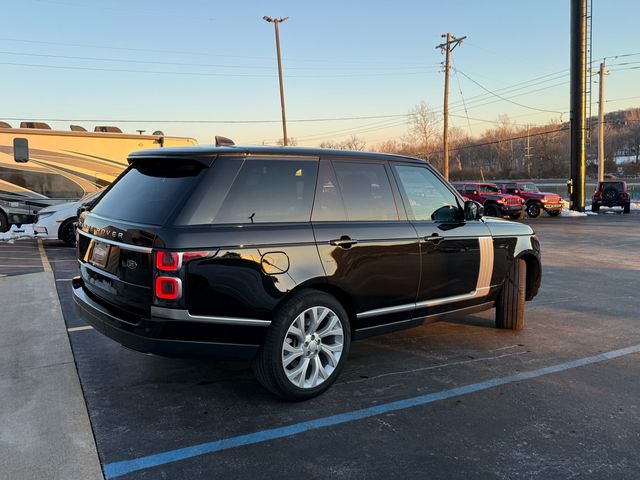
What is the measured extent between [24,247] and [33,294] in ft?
21.8

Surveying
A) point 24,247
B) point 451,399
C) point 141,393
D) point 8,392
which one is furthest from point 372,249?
point 24,247

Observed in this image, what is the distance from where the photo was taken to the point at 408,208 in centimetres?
452

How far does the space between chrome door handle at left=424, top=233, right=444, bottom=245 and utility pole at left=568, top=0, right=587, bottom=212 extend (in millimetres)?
26231

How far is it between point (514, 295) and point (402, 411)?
96.2 inches

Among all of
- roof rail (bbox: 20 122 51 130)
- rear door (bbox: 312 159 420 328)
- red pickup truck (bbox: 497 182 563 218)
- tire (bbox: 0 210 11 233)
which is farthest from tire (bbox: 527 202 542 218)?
rear door (bbox: 312 159 420 328)

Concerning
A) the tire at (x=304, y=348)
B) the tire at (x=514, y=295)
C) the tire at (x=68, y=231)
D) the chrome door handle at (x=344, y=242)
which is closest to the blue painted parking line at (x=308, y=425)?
the tire at (x=304, y=348)

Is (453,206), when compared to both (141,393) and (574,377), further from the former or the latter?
(141,393)

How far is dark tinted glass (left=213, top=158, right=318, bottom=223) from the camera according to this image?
3.54 metres

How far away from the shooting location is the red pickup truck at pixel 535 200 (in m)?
25.3

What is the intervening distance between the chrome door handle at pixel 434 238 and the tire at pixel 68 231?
10701 mm

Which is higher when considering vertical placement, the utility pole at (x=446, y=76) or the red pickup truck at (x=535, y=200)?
the utility pole at (x=446, y=76)

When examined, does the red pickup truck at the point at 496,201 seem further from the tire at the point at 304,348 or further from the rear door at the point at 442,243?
the tire at the point at 304,348

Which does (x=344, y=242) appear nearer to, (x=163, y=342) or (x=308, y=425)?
(x=308, y=425)

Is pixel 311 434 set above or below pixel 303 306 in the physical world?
below
